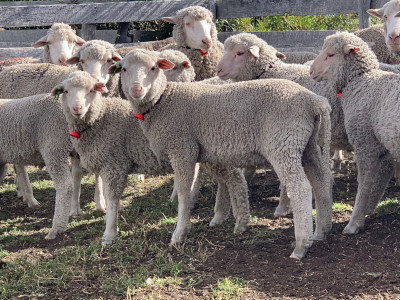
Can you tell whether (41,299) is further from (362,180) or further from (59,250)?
(362,180)

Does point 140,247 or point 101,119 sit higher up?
point 101,119

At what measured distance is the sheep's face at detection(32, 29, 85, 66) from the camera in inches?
355

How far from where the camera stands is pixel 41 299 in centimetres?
495

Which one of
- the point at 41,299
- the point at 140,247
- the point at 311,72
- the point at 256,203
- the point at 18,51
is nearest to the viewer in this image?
the point at 41,299

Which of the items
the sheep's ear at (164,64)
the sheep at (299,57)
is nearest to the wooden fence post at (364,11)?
the sheep at (299,57)

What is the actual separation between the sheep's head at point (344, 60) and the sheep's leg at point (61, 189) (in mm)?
2666

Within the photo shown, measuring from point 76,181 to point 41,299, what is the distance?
95.0 inches

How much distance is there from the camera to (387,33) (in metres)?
7.30

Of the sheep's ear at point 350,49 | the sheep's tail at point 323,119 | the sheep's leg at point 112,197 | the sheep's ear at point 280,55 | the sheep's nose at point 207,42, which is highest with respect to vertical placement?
the sheep's ear at point 350,49

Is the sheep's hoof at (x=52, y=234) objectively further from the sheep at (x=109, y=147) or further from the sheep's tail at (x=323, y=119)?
the sheep's tail at (x=323, y=119)

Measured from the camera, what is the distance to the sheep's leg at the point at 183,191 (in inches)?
231

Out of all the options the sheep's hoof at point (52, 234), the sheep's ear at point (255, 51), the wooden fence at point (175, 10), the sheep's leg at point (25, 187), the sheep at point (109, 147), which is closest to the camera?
the sheep at point (109, 147)

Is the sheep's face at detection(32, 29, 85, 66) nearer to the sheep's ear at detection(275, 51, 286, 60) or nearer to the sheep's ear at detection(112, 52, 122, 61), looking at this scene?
the sheep's ear at detection(112, 52, 122, 61)

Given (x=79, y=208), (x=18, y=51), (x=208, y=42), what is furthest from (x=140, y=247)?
(x=18, y=51)
